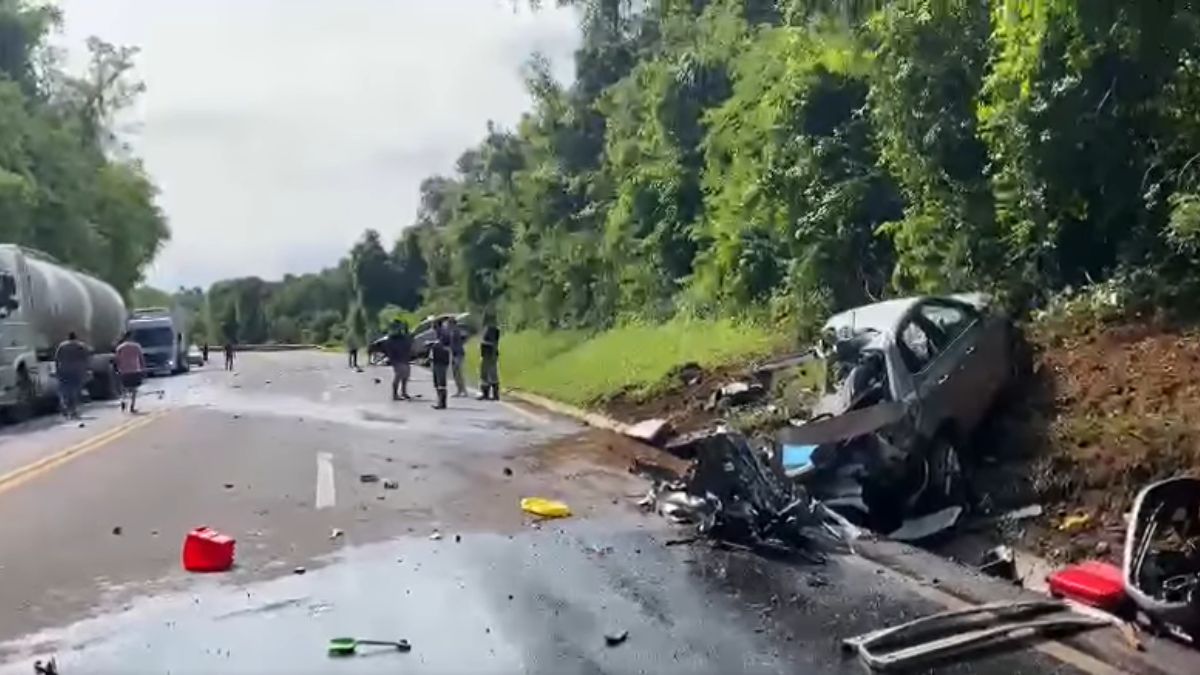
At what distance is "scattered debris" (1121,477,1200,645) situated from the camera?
Answer: 24.0ft

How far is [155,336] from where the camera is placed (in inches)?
2096

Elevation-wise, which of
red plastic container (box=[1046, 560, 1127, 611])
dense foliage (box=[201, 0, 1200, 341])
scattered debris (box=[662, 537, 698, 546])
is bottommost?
scattered debris (box=[662, 537, 698, 546])

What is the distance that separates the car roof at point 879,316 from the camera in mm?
13594

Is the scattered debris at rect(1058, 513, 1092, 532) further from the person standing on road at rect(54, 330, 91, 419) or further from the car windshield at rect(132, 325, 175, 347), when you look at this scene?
the car windshield at rect(132, 325, 175, 347)

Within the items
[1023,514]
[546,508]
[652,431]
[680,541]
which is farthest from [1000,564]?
[652,431]

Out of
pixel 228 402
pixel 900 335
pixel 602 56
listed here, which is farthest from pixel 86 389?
pixel 900 335

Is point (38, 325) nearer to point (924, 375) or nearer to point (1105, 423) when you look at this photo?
point (924, 375)

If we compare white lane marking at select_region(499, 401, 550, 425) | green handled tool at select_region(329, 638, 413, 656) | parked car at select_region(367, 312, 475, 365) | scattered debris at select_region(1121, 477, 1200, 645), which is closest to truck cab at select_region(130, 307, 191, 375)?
parked car at select_region(367, 312, 475, 365)

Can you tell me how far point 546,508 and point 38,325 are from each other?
20.6 meters

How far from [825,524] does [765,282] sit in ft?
60.4

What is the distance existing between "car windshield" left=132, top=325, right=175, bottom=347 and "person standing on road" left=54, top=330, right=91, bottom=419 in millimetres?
23445

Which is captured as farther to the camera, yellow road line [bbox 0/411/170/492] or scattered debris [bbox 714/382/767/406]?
scattered debris [bbox 714/382/767/406]

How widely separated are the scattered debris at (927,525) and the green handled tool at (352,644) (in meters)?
5.38

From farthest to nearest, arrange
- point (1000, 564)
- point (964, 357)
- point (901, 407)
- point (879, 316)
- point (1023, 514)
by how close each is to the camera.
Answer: point (879, 316)
point (964, 357)
point (901, 407)
point (1023, 514)
point (1000, 564)
